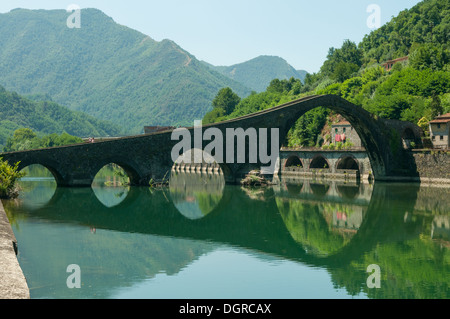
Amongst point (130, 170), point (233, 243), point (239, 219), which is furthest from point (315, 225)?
point (130, 170)

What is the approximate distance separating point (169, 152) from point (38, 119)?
111m

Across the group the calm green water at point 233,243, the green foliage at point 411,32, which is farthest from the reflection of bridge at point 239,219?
the green foliage at point 411,32

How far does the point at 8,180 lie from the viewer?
28953mm

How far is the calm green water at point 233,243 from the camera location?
1298cm

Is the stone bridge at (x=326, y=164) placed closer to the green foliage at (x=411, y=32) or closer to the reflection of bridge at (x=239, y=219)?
the reflection of bridge at (x=239, y=219)

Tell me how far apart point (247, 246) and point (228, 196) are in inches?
684

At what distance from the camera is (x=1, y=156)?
3147cm

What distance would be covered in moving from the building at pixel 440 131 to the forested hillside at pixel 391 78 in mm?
4337

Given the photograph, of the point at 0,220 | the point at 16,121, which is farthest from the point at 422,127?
the point at 16,121

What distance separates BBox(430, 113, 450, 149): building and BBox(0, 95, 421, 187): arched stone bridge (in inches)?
119

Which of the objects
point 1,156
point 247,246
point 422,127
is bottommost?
point 247,246

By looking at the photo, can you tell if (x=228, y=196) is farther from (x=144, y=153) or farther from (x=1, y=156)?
(x=1, y=156)
